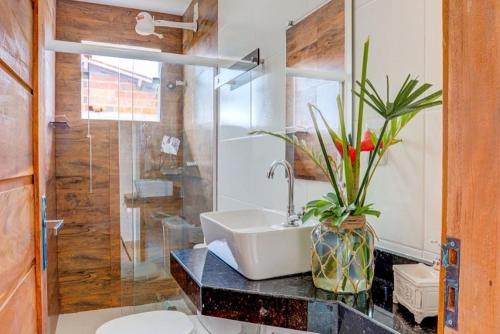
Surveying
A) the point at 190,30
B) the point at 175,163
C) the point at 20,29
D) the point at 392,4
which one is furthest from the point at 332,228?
the point at 190,30

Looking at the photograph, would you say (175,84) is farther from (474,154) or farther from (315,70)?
(474,154)

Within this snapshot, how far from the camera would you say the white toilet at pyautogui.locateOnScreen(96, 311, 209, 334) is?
72.7 inches

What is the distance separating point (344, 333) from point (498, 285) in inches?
21.1

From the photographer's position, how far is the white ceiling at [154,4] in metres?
3.19

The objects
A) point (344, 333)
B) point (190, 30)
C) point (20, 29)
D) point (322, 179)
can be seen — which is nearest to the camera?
point (20, 29)

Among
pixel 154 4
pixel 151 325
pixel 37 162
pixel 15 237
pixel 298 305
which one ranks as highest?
pixel 154 4

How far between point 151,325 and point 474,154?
1.89m

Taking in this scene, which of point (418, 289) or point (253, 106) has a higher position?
point (253, 106)

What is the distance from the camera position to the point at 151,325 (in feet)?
6.27

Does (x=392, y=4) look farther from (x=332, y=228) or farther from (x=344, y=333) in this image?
(x=344, y=333)

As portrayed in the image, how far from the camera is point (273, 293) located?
948 mm

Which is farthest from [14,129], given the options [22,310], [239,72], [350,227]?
[239,72]

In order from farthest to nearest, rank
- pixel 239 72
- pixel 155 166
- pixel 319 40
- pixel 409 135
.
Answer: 1. pixel 155 166
2. pixel 239 72
3. pixel 319 40
4. pixel 409 135

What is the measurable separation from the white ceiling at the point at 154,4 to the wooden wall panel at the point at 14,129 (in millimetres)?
2712
